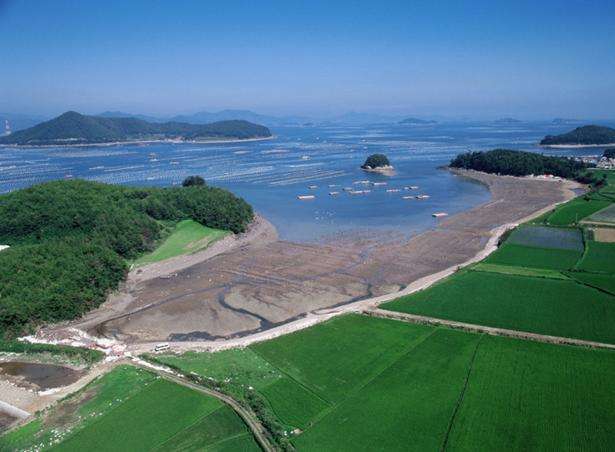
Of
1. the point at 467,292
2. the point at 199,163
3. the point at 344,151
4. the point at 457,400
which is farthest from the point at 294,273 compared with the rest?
the point at 344,151

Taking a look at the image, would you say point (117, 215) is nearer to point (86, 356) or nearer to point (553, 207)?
point (86, 356)

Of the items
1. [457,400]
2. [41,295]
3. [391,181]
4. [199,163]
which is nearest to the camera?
[457,400]

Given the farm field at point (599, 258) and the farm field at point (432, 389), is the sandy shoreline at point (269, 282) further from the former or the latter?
the farm field at point (599, 258)

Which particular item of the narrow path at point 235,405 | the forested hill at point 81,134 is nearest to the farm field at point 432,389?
the narrow path at point 235,405

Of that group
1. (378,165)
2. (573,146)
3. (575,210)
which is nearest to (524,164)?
(378,165)

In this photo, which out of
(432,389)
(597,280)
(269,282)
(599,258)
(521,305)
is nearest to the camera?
(432,389)

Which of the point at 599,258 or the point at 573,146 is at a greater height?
the point at 573,146

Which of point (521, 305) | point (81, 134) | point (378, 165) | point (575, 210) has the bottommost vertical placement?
point (521, 305)

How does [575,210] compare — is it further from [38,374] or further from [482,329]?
[38,374]
